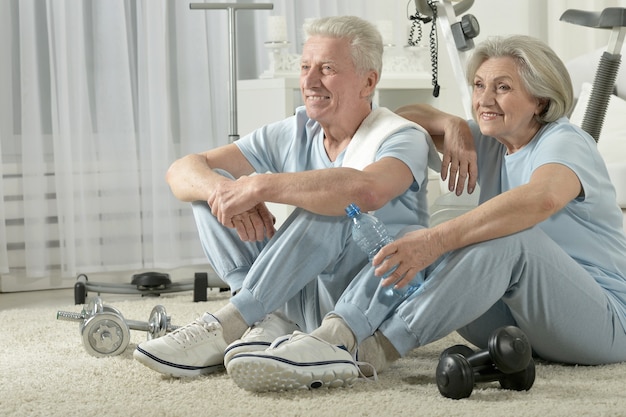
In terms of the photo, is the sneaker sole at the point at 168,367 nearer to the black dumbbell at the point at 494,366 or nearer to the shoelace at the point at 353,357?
the shoelace at the point at 353,357

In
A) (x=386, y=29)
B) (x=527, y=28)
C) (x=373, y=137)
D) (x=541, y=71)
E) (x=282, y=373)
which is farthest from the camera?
(x=527, y=28)

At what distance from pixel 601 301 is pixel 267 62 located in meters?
2.69

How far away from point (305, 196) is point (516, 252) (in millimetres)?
435

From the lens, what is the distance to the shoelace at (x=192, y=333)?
200 cm

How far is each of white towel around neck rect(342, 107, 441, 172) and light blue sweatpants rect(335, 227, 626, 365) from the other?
29cm

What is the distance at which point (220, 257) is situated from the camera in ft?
7.22

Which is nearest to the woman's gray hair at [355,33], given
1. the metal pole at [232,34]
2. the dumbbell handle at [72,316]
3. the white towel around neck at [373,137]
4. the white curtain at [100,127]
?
the white towel around neck at [373,137]

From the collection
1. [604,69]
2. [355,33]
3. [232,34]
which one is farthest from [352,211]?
[232,34]

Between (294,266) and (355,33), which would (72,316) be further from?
(355,33)

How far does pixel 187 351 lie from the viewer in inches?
78.7

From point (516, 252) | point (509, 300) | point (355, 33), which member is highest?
point (355, 33)

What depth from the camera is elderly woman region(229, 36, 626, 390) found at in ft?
6.15

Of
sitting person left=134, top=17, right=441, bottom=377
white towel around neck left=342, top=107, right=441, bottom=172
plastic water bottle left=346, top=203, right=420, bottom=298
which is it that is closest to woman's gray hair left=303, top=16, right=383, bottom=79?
sitting person left=134, top=17, right=441, bottom=377

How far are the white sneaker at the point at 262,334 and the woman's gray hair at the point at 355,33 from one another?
0.60 metres
